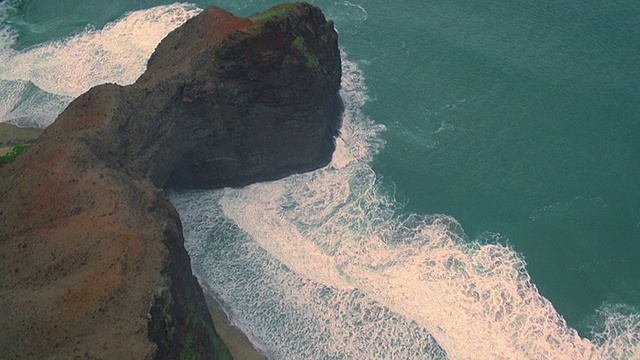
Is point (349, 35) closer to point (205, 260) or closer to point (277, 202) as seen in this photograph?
point (277, 202)

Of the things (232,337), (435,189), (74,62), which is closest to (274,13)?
(435,189)

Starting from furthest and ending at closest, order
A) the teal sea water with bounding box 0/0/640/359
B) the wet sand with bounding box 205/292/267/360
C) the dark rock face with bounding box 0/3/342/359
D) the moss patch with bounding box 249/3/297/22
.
A: the moss patch with bounding box 249/3/297/22 < the teal sea water with bounding box 0/0/640/359 < the wet sand with bounding box 205/292/267/360 < the dark rock face with bounding box 0/3/342/359

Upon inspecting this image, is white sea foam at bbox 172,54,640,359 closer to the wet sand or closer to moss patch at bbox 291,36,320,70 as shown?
the wet sand

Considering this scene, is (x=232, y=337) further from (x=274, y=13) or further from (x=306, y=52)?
(x=274, y=13)

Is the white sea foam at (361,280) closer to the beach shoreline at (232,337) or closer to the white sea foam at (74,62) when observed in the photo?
the beach shoreline at (232,337)

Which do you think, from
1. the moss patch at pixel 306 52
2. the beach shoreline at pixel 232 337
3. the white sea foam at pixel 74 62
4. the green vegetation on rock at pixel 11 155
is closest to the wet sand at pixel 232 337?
the beach shoreline at pixel 232 337

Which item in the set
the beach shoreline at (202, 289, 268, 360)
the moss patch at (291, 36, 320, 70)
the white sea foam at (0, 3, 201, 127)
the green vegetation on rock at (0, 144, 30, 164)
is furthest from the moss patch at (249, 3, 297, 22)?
the green vegetation on rock at (0, 144, 30, 164)
